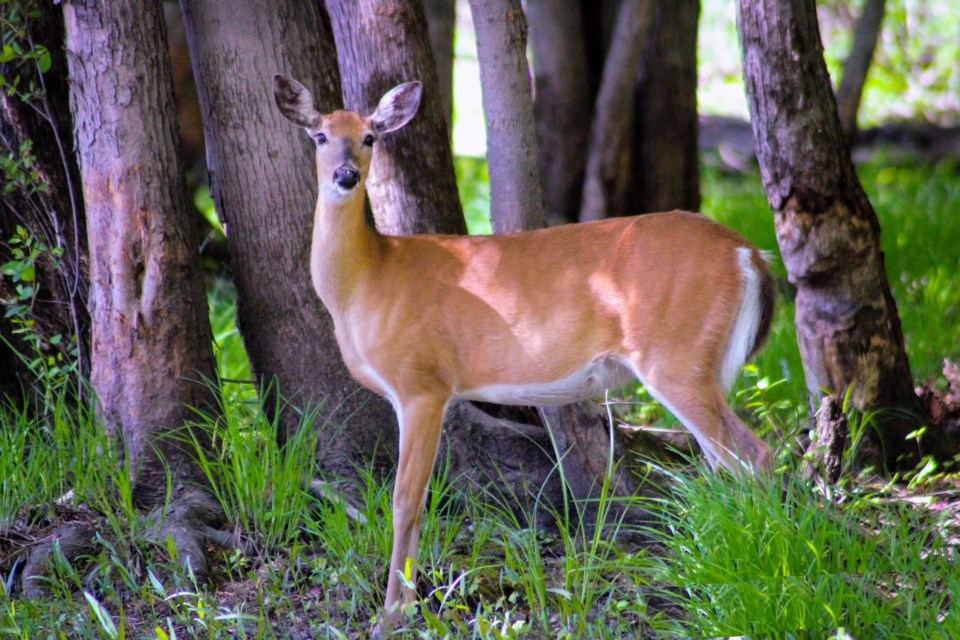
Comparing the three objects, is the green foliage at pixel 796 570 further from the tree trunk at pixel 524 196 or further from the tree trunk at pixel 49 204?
the tree trunk at pixel 49 204

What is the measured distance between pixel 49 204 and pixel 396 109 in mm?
1579

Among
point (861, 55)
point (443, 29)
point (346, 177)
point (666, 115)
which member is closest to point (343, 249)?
point (346, 177)

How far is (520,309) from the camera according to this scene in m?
4.32

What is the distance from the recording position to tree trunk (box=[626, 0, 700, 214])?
7.71 metres

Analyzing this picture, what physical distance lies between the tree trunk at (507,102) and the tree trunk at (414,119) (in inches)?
15.6

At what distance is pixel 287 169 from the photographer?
4.82m

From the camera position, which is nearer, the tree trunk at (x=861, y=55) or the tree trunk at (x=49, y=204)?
the tree trunk at (x=49, y=204)

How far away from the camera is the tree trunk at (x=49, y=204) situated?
488 cm

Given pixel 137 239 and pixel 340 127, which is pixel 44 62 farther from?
pixel 340 127

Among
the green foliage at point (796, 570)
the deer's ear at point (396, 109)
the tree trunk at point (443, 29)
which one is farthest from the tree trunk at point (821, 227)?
the tree trunk at point (443, 29)

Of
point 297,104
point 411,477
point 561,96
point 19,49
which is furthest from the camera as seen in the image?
point 561,96

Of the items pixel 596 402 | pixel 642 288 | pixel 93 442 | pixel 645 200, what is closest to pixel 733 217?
pixel 645 200

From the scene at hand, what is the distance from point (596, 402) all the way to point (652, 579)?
1172 millimetres

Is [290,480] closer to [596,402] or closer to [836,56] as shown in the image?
[596,402]
